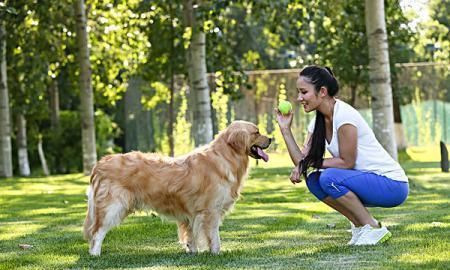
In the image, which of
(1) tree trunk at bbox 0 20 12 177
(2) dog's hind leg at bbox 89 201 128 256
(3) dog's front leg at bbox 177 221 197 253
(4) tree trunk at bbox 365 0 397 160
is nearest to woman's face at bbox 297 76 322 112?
(3) dog's front leg at bbox 177 221 197 253

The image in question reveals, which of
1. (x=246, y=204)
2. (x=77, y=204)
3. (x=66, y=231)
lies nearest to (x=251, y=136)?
(x=66, y=231)

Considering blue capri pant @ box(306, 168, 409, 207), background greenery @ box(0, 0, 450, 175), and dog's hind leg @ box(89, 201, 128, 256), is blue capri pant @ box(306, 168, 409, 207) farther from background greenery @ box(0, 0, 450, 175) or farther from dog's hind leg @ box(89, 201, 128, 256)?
background greenery @ box(0, 0, 450, 175)

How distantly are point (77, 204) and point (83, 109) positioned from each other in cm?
835

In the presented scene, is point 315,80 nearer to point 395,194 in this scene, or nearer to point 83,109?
point 395,194

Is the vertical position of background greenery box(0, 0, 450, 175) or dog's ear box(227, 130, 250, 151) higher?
background greenery box(0, 0, 450, 175)

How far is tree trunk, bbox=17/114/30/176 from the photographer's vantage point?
25.2 meters

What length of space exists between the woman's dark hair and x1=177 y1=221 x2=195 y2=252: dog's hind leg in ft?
3.89

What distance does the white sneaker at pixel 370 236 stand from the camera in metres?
7.98

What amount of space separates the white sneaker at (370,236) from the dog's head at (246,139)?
1.09 metres

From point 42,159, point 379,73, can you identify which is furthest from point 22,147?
point 379,73

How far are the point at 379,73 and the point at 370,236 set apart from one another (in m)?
6.85

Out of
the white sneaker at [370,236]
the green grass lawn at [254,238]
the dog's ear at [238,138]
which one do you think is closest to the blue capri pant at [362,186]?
the white sneaker at [370,236]

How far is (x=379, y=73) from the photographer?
14492 mm

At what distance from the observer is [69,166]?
27547 millimetres
